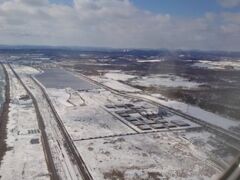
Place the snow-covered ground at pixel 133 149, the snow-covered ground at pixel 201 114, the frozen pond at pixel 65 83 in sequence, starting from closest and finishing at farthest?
the snow-covered ground at pixel 133 149
the snow-covered ground at pixel 201 114
the frozen pond at pixel 65 83

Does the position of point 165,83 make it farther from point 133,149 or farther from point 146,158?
point 146,158

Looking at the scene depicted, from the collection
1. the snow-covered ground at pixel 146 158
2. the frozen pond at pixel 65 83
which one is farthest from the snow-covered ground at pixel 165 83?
the snow-covered ground at pixel 146 158

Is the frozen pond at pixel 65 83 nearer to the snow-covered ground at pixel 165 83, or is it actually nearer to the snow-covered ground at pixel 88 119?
the snow-covered ground at pixel 165 83

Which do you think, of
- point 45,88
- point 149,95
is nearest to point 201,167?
point 149,95

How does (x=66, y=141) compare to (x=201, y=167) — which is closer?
(x=201, y=167)

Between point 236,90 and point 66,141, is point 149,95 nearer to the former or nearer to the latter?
point 236,90

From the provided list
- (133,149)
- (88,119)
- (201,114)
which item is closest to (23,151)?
(133,149)
